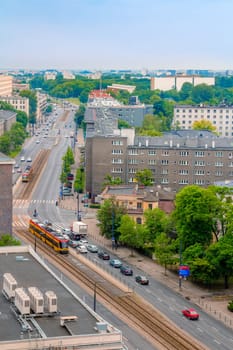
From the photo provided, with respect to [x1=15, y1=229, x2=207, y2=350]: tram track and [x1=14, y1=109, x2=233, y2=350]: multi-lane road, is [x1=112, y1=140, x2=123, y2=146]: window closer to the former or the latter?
[x1=14, y1=109, x2=233, y2=350]: multi-lane road

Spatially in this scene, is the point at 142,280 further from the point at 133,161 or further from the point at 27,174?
the point at 27,174

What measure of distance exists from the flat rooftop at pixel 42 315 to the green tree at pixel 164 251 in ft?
59.0

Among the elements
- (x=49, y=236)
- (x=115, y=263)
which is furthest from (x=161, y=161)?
(x=115, y=263)

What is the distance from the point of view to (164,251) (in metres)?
70.7

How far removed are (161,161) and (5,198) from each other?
32545 mm

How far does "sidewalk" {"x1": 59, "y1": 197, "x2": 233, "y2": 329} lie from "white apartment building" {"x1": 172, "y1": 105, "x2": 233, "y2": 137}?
96668mm

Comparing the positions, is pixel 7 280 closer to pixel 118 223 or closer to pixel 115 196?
pixel 118 223

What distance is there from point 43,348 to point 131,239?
138ft

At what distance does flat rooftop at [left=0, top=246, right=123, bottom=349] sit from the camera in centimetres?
3819

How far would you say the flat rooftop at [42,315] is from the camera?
3819 centimetres

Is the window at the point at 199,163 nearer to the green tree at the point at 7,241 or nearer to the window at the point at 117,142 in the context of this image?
the window at the point at 117,142

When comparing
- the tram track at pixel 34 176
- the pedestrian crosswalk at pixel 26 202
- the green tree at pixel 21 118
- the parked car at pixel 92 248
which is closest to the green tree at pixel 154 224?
the parked car at pixel 92 248

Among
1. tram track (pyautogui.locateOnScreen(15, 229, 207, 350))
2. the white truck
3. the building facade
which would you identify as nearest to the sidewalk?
the white truck

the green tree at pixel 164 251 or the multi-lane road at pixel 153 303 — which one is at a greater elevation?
the green tree at pixel 164 251
